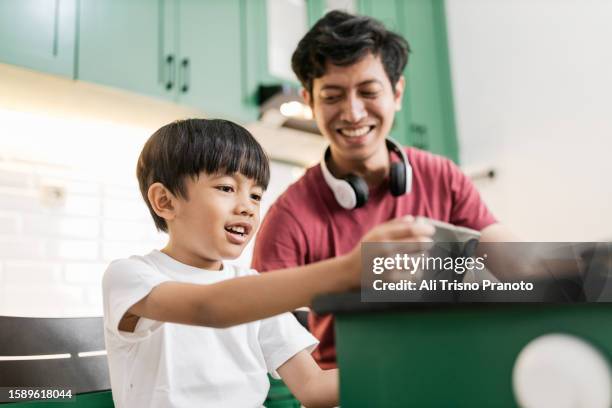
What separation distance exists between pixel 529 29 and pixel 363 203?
163cm

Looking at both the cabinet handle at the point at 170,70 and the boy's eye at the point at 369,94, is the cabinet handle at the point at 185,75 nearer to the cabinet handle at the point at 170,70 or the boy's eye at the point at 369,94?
the cabinet handle at the point at 170,70

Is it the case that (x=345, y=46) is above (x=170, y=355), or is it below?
above

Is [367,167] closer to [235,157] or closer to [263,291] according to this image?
[235,157]

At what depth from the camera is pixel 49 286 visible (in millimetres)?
1725

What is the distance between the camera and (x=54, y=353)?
3.07 ft

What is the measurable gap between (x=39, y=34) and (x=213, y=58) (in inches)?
22.5

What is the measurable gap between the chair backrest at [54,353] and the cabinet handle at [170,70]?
0.98 meters

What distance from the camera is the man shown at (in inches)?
50.3

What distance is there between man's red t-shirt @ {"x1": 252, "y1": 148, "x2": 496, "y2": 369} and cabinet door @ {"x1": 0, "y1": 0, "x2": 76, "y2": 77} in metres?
0.76

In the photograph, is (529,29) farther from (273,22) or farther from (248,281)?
(248,281)

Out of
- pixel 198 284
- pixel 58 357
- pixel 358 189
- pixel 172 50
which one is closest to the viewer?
pixel 198 284

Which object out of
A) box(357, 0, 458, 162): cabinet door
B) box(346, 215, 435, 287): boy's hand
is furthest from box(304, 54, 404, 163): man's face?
box(357, 0, 458, 162): cabinet door

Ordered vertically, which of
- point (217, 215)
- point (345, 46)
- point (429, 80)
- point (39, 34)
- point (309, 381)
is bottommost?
point (309, 381)

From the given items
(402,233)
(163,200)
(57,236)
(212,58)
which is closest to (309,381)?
(163,200)
